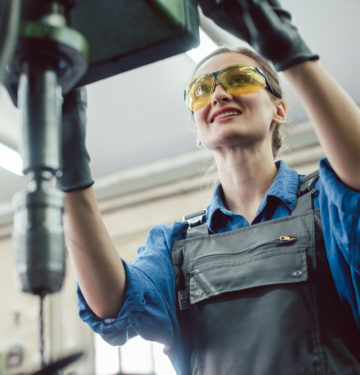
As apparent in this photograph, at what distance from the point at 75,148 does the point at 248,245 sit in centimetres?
58

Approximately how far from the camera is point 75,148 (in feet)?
2.96

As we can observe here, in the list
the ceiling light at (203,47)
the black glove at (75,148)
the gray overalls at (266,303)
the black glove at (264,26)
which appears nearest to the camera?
the black glove at (264,26)

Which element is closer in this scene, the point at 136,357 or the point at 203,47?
the point at 203,47

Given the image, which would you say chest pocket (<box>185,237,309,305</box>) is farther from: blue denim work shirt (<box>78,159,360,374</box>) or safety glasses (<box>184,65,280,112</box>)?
safety glasses (<box>184,65,280,112</box>)

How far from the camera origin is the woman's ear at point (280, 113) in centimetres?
155

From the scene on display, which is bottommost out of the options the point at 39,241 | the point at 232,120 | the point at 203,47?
the point at 39,241

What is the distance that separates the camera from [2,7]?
451mm

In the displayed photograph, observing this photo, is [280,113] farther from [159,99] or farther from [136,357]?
[136,357]

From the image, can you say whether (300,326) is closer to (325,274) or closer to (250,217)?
(325,274)

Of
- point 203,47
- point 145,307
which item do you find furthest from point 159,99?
point 145,307

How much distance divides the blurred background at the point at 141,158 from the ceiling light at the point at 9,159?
25mm

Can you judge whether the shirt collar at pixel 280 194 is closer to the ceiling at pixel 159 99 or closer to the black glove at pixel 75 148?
the black glove at pixel 75 148

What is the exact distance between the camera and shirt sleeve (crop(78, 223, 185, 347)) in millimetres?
1137

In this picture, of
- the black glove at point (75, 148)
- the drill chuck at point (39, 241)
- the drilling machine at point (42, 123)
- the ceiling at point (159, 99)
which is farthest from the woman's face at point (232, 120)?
the ceiling at point (159, 99)
